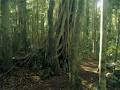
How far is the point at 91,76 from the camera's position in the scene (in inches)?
479

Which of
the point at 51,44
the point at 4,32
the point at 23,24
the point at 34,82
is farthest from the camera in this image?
the point at 23,24

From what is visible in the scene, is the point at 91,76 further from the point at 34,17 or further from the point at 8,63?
the point at 34,17

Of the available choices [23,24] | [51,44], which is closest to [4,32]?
[51,44]

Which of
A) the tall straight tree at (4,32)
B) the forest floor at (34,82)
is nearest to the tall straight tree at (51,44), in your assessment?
the forest floor at (34,82)

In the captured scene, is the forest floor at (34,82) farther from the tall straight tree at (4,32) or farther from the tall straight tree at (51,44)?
the tall straight tree at (4,32)

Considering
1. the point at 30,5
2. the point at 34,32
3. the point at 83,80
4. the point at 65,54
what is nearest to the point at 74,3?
the point at 65,54

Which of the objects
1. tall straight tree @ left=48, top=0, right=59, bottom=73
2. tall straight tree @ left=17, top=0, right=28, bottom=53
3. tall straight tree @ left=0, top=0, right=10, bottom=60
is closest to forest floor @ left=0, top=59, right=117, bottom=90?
tall straight tree @ left=48, top=0, right=59, bottom=73

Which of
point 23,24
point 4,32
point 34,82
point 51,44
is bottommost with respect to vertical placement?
point 34,82

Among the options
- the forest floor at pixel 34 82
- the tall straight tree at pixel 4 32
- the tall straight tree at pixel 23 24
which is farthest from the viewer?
the tall straight tree at pixel 23 24

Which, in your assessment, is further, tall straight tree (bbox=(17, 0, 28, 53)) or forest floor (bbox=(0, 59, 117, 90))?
tall straight tree (bbox=(17, 0, 28, 53))

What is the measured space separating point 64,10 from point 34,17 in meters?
9.14

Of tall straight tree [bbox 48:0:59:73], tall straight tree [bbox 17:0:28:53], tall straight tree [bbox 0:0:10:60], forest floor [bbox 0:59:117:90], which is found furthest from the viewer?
tall straight tree [bbox 17:0:28:53]

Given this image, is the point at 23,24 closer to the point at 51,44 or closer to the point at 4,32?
the point at 4,32

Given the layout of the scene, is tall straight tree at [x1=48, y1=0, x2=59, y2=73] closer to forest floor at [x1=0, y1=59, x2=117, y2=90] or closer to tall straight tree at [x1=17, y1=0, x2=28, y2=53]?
forest floor at [x1=0, y1=59, x2=117, y2=90]
